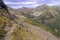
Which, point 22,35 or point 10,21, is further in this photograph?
point 10,21

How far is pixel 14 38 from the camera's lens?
110 feet

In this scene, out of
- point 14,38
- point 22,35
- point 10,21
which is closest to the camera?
point 14,38

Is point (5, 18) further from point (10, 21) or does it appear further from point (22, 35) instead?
point (22, 35)

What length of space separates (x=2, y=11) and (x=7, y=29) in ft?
17.2

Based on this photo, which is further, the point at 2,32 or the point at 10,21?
the point at 10,21

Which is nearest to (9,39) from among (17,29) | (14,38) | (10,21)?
(14,38)

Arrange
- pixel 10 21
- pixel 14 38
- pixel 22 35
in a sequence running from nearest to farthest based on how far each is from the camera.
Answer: pixel 14 38 < pixel 22 35 < pixel 10 21

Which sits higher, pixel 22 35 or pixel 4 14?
pixel 4 14

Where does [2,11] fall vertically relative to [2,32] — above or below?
above

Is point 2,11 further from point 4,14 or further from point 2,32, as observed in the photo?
point 2,32

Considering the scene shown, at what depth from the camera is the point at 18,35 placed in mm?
34938

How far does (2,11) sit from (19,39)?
27.0 ft

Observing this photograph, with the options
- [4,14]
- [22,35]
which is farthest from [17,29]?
[4,14]

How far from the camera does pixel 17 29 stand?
36312 millimetres
